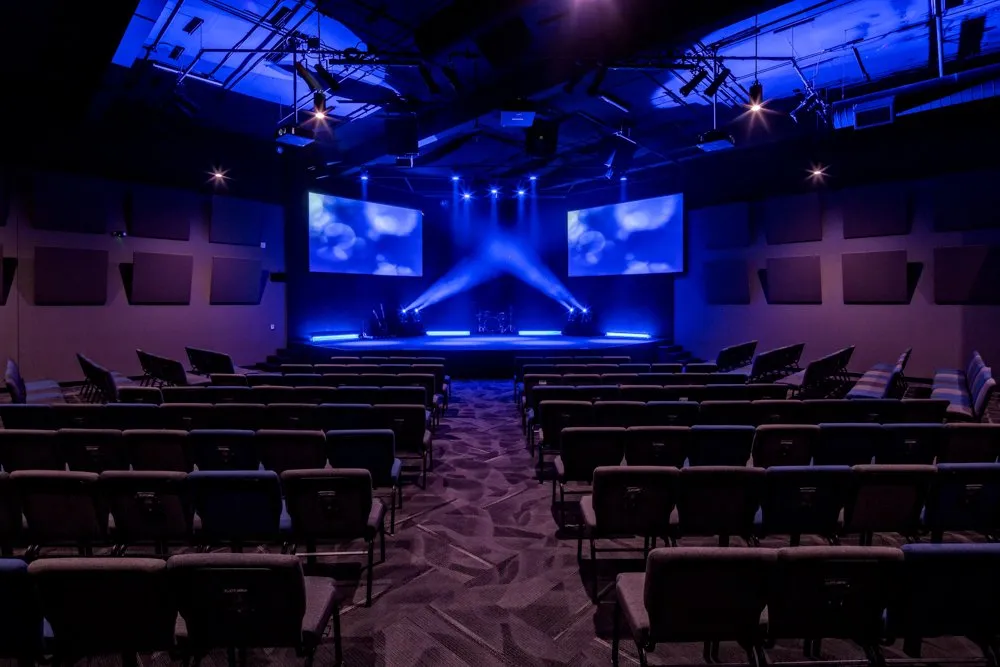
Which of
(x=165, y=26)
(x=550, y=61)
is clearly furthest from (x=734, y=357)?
(x=165, y=26)

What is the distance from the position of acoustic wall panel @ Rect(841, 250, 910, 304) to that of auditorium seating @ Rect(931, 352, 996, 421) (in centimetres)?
180

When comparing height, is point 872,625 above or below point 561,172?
below

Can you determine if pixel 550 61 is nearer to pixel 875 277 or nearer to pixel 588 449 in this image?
pixel 588 449

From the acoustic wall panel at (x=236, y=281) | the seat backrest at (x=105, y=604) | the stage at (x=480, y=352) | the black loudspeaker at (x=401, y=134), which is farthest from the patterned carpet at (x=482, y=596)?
the acoustic wall panel at (x=236, y=281)

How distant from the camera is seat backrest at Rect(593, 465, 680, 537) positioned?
123 inches

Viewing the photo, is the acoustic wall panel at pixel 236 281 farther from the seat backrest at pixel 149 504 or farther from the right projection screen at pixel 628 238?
the seat backrest at pixel 149 504

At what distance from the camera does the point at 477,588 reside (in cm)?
326

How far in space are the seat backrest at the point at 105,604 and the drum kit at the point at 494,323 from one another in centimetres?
1516

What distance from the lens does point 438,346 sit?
12383 mm

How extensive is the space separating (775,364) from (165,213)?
12326 mm

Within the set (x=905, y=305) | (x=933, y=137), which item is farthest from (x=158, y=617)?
(x=933, y=137)

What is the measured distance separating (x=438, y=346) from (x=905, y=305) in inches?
371

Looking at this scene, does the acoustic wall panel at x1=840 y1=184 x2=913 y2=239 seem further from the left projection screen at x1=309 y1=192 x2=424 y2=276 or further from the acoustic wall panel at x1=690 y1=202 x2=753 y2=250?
the left projection screen at x1=309 y1=192 x2=424 y2=276

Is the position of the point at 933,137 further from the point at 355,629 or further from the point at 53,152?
the point at 53,152
